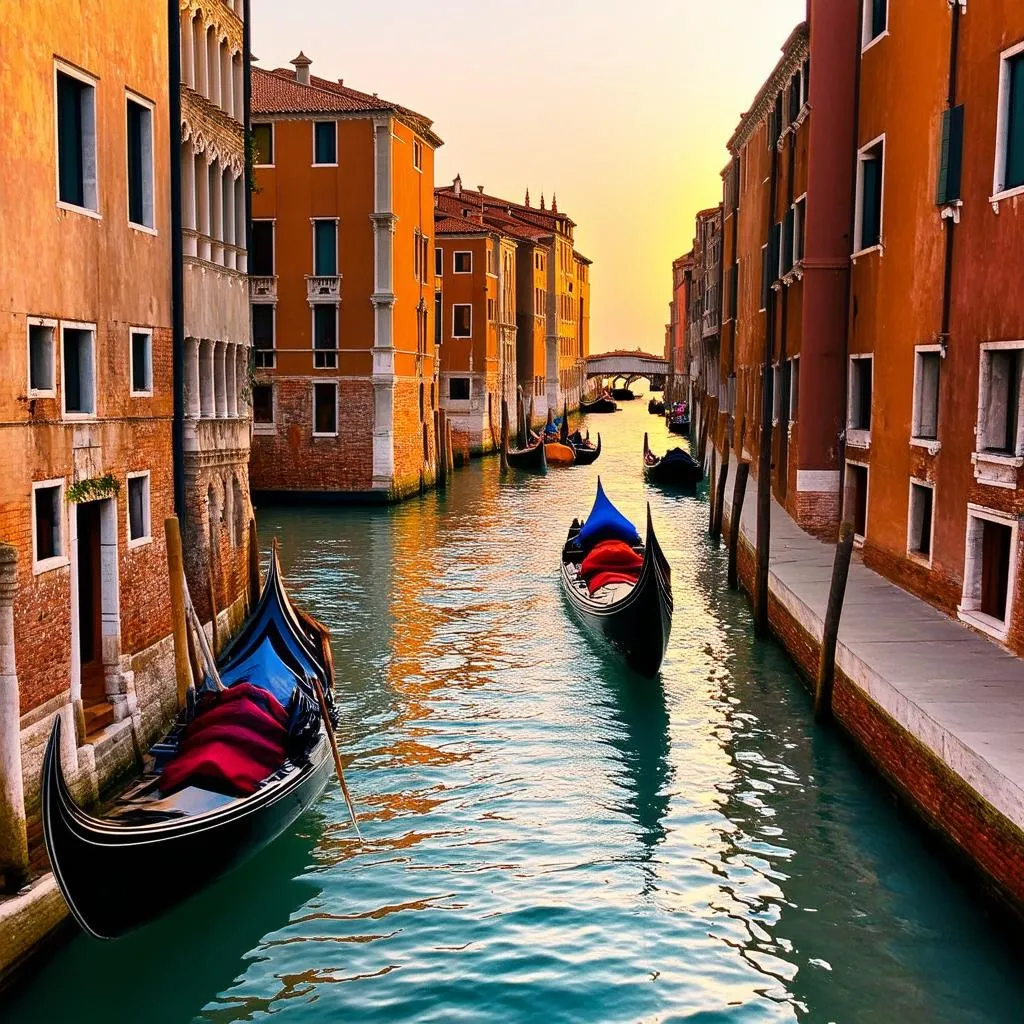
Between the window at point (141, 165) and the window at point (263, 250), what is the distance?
51.6 feet

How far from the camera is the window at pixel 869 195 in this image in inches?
522

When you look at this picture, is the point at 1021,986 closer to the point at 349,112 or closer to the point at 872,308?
the point at 872,308

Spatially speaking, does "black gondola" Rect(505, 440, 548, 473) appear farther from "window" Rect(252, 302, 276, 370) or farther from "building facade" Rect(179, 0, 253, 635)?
"building facade" Rect(179, 0, 253, 635)

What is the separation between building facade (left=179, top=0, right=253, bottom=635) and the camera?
424 inches

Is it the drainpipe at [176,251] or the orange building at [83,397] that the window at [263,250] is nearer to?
the drainpipe at [176,251]

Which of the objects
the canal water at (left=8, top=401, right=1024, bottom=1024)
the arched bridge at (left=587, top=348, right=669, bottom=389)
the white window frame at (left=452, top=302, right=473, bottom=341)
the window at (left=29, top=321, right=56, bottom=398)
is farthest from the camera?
the arched bridge at (left=587, top=348, right=669, bottom=389)

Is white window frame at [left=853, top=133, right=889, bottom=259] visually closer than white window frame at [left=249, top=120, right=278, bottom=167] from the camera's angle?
Yes

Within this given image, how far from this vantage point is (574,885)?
23.1ft

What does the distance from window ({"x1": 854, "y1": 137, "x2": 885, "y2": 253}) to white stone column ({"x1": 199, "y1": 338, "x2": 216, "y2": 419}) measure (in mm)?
6766

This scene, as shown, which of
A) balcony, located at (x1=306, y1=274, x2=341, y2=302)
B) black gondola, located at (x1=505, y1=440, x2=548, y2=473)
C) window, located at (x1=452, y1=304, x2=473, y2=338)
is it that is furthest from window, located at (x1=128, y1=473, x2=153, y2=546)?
window, located at (x1=452, y1=304, x2=473, y2=338)

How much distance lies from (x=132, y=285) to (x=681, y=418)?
43571mm

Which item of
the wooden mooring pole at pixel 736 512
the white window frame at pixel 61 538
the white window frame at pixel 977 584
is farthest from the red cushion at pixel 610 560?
the white window frame at pixel 61 538

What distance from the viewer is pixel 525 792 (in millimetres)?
8562

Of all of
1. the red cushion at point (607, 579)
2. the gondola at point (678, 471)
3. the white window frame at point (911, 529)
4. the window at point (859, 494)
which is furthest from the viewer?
the gondola at point (678, 471)
